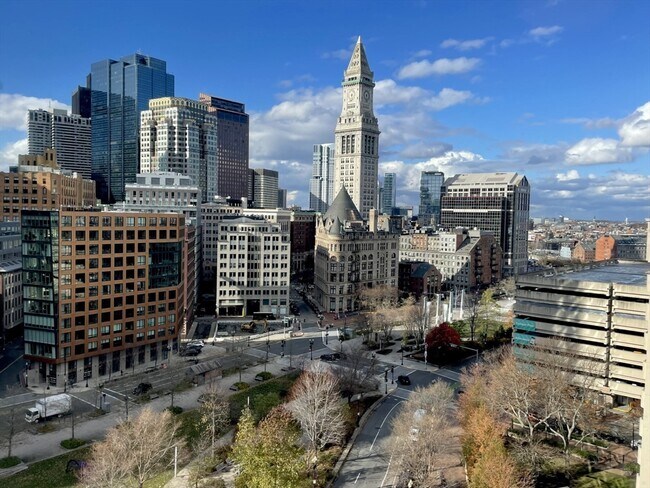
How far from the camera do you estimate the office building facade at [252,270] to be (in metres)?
122

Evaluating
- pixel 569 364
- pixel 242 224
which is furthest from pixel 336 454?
pixel 242 224

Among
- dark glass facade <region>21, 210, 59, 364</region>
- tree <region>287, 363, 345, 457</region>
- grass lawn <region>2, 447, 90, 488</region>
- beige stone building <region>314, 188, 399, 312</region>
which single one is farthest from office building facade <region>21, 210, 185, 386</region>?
beige stone building <region>314, 188, 399, 312</region>

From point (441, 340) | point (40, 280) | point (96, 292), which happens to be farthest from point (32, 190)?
point (441, 340)

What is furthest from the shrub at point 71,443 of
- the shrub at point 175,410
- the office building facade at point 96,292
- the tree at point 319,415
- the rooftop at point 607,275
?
the rooftop at point 607,275

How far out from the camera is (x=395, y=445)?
161 ft

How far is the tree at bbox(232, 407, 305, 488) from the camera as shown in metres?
38.3

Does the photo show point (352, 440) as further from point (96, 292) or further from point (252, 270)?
point (252, 270)

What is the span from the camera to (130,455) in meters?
44.1

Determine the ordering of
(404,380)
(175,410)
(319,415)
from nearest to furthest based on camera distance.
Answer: (319,415) → (175,410) → (404,380)

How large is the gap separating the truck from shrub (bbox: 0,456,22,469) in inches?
400

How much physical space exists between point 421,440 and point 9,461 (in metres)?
39.2

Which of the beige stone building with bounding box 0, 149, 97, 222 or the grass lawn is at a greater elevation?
the beige stone building with bounding box 0, 149, 97, 222

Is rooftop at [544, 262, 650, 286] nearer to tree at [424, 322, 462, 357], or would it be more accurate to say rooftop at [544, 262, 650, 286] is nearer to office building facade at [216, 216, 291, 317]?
tree at [424, 322, 462, 357]

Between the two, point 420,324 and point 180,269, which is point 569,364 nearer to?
point 420,324
